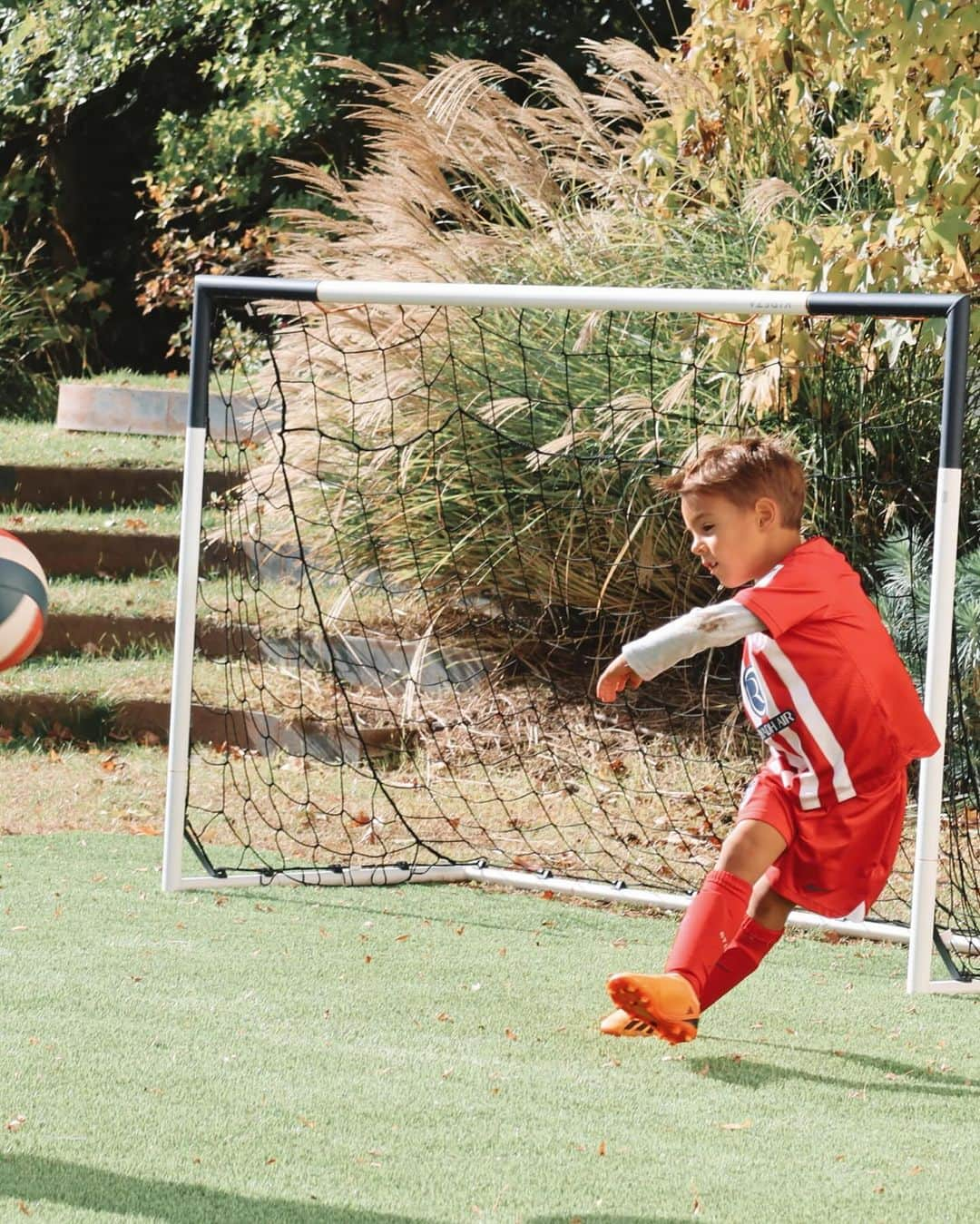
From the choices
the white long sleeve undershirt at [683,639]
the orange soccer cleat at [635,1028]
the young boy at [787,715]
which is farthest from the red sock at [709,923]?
the white long sleeve undershirt at [683,639]

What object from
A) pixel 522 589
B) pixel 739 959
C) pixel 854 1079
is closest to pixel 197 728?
pixel 522 589

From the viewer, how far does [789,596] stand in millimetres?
3121

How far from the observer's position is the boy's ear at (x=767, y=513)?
3.21 meters

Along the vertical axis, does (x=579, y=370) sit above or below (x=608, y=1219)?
above

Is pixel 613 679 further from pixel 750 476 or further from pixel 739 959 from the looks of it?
pixel 739 959

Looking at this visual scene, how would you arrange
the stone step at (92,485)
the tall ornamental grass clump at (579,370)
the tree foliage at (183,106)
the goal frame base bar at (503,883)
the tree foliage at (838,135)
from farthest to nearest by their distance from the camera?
the tree foliage at (183,106) < the stone step at (92,485) < the tall ornamental grass clump at (579,370) < the tree foliage at (838,135) < the goal frame base bar at (503,883)

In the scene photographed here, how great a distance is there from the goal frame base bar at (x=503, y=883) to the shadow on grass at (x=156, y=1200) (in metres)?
2.00

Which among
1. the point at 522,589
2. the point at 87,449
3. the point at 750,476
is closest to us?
the point at 750,476

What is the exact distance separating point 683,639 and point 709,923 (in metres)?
0.58

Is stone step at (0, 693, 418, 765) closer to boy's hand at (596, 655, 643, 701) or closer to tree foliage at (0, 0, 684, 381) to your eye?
boy's hand at (596, 655, 643, 701)

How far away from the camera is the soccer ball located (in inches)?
117

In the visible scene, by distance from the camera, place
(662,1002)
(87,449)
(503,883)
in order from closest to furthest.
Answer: (662,1002) < (503,883) < (87,449)

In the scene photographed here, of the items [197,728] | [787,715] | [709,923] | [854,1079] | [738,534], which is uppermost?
[738,534]

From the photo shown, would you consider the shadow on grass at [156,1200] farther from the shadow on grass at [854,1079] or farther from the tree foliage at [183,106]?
the tree foliage at [183,106]
